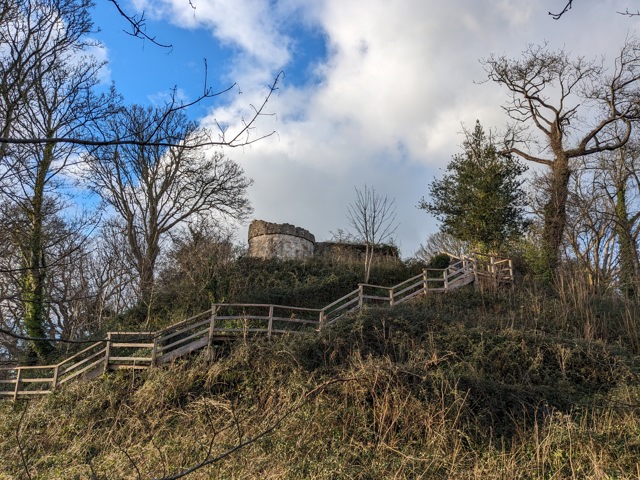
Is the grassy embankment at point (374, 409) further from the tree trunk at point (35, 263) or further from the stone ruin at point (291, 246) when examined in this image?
the stone ruin at point (291, 246)

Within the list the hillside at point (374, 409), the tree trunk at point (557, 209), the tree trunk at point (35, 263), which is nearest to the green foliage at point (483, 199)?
the tree trunk at point (557, 209)

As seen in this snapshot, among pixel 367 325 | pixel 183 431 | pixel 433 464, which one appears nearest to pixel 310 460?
pixel 433 464

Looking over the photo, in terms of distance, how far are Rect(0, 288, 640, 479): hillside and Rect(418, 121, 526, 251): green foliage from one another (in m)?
9.29

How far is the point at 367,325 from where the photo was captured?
532 inches

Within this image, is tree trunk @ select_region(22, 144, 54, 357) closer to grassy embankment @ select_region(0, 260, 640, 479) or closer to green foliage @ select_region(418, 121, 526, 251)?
grassy embankment @ select_region(0, 260, 640, 479)

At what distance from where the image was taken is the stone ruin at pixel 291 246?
25.8 m

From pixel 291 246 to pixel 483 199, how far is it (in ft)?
30.5

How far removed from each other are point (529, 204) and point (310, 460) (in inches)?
746

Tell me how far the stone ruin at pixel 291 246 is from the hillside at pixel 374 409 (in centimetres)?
1192

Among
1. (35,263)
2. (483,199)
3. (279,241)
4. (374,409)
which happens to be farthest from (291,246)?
(374,409)

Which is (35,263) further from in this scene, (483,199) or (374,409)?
(483,199)

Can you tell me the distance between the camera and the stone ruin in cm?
2580

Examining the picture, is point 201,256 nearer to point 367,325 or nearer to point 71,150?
point 367,325

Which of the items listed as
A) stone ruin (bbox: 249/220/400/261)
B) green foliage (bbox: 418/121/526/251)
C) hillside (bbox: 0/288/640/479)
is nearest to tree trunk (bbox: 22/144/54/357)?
hillside (bbox: 0/288/640/479)
